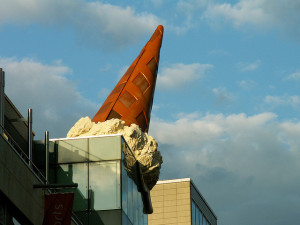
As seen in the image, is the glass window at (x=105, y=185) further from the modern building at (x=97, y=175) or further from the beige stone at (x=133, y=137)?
the beige stone at (x=133, y=137)

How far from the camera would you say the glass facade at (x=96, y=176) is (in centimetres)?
4138

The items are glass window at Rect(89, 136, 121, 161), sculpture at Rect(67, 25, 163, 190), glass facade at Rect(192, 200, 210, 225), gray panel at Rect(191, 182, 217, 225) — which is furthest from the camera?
gray panel at Rect(191, 182, 217, 225)

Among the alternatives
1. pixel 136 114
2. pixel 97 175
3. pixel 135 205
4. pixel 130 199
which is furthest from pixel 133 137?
pixel 135 205

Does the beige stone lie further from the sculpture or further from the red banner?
the red banner

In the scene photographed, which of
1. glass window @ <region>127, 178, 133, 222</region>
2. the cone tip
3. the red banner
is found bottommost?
the red banner

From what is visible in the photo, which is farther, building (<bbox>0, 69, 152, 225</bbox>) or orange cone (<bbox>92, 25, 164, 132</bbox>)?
orange cone (<bbox>92, 25, 164, 132</bbox>)

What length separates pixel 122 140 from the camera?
42.5 meters

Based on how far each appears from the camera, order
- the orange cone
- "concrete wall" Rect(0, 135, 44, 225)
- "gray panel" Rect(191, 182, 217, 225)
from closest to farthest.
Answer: "concrete wall" Rect(0, 135, 44, 225) < the orange cone < "gray panel" Rect(191, 182, 217, 225)

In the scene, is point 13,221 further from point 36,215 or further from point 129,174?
point 129,174

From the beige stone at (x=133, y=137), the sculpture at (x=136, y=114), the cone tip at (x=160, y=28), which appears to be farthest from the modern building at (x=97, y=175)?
the cone tip at (x=160, y=28)

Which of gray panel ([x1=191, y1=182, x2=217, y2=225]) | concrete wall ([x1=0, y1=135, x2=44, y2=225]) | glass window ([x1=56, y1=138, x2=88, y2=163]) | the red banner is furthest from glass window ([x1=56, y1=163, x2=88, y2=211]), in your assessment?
gray panel ([x1=191, y1=182, x2=217, y2=225])

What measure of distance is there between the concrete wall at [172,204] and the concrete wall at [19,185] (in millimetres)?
39097

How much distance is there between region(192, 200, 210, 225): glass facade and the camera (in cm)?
7281

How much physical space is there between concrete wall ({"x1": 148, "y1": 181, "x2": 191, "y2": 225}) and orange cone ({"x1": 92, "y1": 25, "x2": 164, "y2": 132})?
87.2 ft
